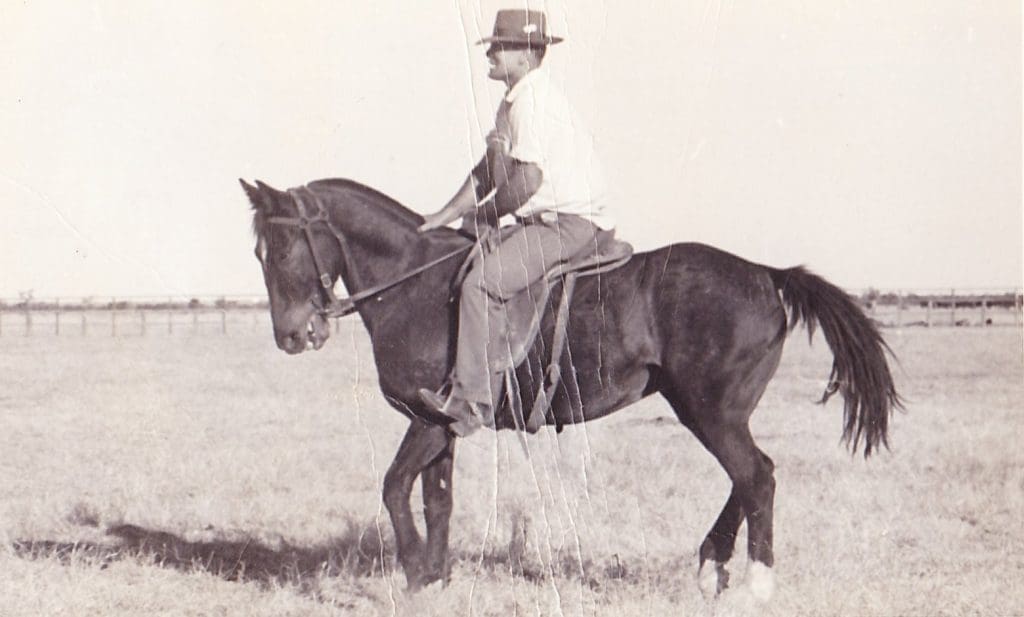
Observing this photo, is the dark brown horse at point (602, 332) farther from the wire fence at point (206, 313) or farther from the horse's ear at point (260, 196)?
the wire fence at point (206, 313)

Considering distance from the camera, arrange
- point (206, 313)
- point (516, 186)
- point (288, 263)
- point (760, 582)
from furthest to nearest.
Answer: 1. point (206, 313)
2. point (288, 263)
3. point (516, 186)
4. point (760, 582)

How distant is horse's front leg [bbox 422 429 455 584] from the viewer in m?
5.86

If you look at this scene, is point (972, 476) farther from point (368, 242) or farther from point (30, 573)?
point (30, 573)

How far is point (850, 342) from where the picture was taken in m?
5.86

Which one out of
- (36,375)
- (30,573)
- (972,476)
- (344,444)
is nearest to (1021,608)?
(972,476)

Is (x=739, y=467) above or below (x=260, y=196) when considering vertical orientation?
below

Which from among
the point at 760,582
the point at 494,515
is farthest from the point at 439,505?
the point at 760,582

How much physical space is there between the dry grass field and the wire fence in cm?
1715

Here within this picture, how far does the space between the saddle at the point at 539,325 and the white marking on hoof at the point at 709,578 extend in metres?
1.28

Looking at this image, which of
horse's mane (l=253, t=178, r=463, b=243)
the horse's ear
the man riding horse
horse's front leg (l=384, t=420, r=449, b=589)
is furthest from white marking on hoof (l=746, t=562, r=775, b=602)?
the horse's ear

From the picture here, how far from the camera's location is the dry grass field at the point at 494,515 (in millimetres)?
5672

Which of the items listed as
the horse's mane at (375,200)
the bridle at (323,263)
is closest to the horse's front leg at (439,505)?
the bridle at (323,263)

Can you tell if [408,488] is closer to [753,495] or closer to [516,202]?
[516,202]

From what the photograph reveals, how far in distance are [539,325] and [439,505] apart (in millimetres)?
1232
